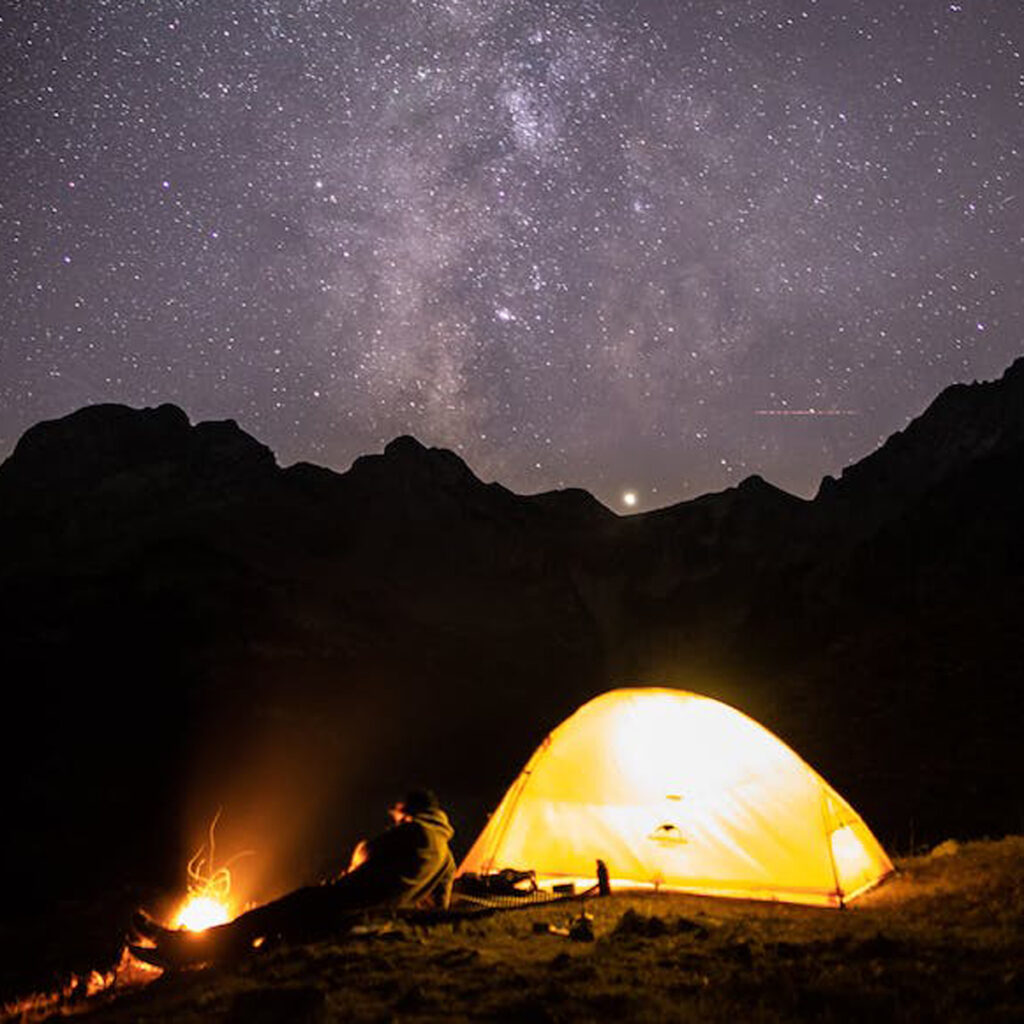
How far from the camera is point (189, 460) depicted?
11475cm

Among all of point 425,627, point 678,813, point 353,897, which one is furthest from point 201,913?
point 425,627

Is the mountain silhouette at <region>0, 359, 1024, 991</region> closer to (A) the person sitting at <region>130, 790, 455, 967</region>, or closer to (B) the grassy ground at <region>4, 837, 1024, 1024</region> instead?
(A) the person sitting at <region>130, 790, 455, 967</region>

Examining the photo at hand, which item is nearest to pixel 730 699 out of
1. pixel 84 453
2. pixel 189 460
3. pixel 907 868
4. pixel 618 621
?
pixel 907 868

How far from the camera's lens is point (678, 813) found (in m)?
8.51

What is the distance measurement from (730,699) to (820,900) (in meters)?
36.9

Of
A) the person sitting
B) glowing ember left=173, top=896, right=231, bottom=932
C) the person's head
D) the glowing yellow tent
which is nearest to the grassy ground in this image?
the person sitting

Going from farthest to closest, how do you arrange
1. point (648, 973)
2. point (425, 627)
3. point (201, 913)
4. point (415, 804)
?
point (425, 627), point (201, 913), point (415, 804), point (648, 973)

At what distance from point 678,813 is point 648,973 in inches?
134

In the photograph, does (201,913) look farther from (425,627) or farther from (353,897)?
(425,627)

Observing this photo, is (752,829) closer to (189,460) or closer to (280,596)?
(280,596)

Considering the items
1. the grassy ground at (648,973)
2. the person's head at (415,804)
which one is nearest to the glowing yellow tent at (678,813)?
the grassy ground at (648,973)

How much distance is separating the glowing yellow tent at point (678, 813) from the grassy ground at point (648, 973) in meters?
0.79

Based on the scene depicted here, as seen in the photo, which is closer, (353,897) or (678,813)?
(353,897)

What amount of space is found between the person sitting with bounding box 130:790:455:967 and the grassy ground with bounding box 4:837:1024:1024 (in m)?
0.24
